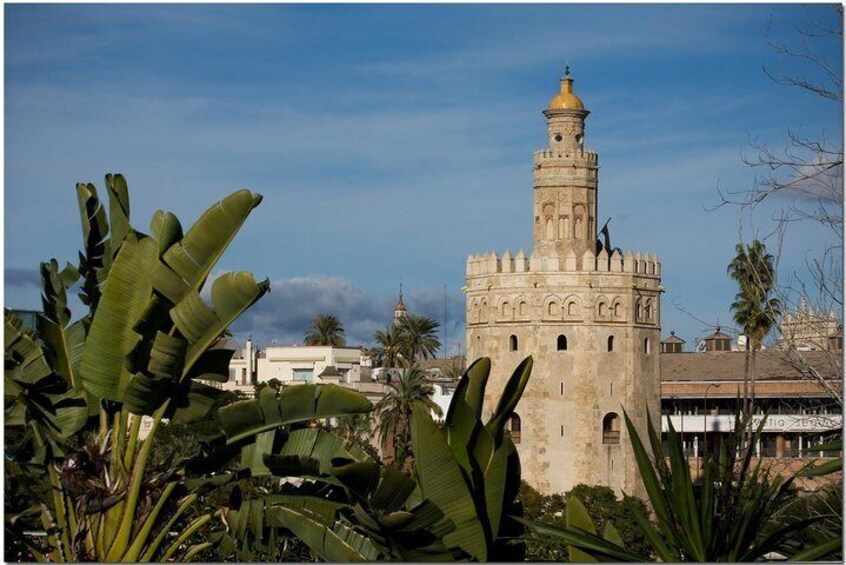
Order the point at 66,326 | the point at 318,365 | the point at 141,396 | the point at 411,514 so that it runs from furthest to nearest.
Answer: the point at 318,365 → the point at 66,326 → the point at 141,396 → the point at 411,514

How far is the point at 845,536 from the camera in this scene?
363 inches

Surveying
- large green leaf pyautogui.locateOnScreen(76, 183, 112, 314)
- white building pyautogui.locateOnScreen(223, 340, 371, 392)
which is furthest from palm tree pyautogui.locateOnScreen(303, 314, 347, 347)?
large green leaf pyautogui.locateOnScreen(76, 183, 112, 314)

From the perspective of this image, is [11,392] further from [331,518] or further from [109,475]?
[331,518]

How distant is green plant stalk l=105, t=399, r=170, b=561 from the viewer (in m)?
11.5

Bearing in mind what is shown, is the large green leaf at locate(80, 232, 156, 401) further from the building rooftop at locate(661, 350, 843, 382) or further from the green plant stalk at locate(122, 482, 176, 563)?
the building rooftop at locate(661, 350, 843, 382)

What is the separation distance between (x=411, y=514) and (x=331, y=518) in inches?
52.8

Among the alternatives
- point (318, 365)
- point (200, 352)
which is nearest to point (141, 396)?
point (200, 352)

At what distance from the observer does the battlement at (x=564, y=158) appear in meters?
64.2

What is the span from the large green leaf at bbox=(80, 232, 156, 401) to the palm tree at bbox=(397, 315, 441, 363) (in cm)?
6862

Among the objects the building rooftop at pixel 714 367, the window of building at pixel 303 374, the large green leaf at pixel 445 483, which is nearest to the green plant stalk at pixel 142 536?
the large green leaf at pixel 445 483

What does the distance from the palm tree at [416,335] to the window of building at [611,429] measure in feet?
63.7

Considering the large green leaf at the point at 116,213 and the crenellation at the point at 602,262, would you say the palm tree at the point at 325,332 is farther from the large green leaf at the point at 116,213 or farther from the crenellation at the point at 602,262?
the large green leaf at the point at 116,213

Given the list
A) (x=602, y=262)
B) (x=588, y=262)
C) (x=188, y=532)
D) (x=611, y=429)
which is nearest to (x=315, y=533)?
(x=188, y=532)

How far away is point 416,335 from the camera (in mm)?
80125
